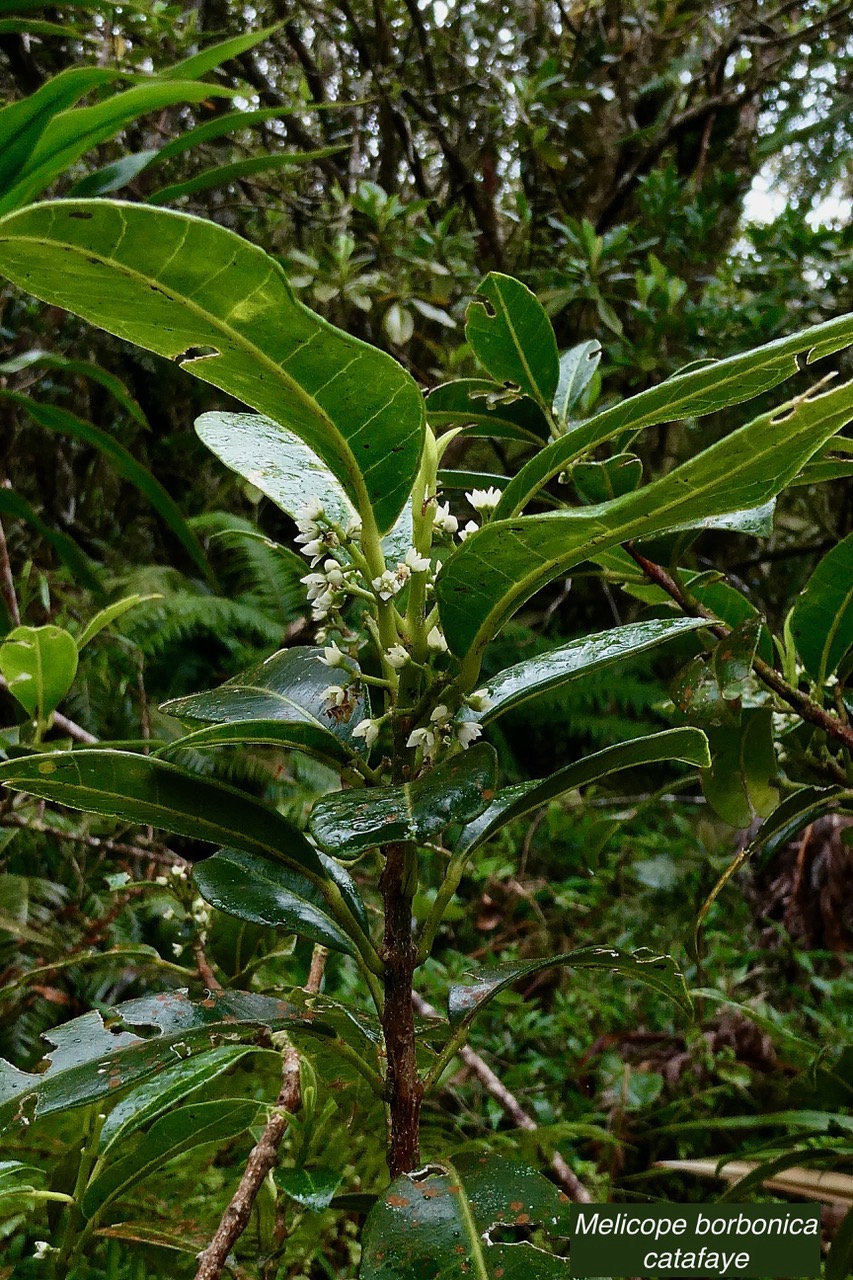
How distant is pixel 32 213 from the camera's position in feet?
1.01

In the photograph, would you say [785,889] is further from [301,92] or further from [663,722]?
[301,92]

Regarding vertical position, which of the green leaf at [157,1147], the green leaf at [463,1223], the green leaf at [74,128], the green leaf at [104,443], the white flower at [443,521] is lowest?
the green leaf at [157,1147]

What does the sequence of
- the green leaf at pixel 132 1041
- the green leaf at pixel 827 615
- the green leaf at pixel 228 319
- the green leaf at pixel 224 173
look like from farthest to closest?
1. the green leaf at pixel 224 173
2. the green leaf at pixel 827 615
3. the green leaf at pixel 132 1041
4. the green leaf at pixel 228 319

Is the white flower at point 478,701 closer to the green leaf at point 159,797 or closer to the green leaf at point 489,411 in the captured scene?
the green leaf at point 159,797

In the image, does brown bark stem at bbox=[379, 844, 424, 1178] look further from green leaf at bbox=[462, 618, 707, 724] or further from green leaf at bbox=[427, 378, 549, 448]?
green leaf at bbox=[427, 378, 549, 448]

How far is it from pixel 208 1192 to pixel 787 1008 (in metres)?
1.34

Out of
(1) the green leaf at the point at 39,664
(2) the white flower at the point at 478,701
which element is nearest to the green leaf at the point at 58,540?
(1) the green leaf at the point at 39,664

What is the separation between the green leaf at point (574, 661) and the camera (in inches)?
17.6

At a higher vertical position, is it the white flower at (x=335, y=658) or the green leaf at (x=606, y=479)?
the green leaf at (x=606, y=479)

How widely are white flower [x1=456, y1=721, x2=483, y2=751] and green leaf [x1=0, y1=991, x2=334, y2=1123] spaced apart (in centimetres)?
19

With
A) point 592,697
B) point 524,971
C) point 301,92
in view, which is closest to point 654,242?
point 301,92

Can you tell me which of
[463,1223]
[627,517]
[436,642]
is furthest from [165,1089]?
[627,517]

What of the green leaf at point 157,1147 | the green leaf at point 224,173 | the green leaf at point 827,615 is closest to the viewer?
the green leaf at point 157,1147

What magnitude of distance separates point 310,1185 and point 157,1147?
0.10 meters
